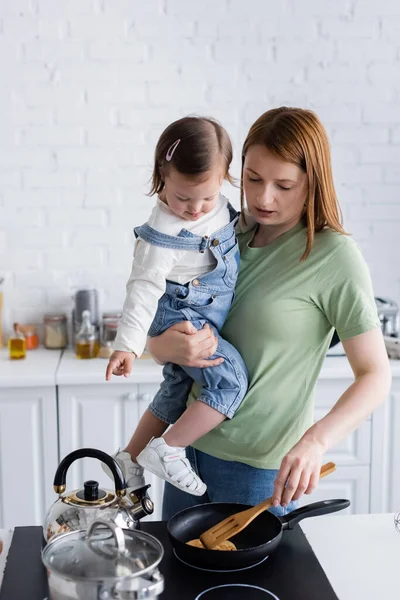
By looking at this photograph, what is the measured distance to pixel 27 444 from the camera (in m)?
3.04

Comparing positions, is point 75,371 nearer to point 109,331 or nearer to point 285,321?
point 109,331

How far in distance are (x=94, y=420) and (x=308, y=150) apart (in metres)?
1.76

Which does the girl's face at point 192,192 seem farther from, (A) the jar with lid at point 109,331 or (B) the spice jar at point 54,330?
(B) the spice jar at point 54,330

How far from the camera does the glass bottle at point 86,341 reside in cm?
329

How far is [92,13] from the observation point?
3342mm

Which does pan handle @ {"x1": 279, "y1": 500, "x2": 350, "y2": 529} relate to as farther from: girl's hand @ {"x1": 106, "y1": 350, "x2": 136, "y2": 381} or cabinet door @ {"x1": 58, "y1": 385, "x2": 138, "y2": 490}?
cabinet door @ {"x1": 58, "y1": 385, "x2": 138, "y2": 490}

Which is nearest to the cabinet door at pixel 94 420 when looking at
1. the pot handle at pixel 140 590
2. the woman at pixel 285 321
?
the woman at pixel 285 321

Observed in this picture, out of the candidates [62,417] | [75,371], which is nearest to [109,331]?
[75,371]

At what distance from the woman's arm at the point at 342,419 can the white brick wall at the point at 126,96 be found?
2.05 meters

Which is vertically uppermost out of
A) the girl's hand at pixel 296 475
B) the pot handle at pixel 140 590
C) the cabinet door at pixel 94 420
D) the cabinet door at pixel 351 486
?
the pot handle at pixel 140 590

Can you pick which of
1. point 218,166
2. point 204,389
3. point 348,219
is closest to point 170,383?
point 204,389

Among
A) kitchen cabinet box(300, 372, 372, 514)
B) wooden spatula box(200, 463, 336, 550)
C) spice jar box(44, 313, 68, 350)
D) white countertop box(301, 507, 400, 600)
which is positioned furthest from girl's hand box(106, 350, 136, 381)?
spice jar box(44, 313, 68, 350)

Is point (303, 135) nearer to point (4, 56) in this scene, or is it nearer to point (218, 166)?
point (218, 166)

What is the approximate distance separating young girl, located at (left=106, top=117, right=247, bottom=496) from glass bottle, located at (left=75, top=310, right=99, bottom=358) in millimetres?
1440
